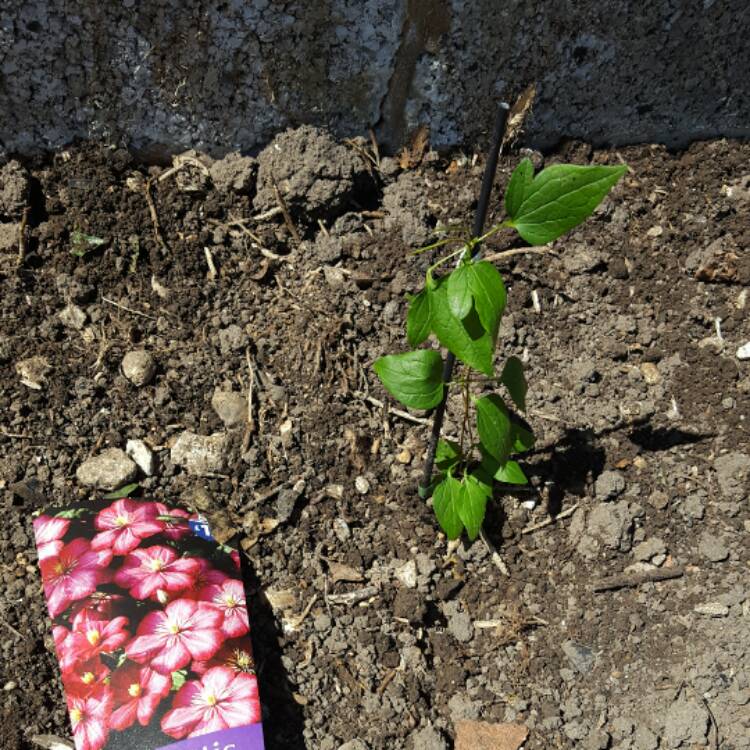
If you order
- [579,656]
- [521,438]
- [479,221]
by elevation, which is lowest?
[579,656]

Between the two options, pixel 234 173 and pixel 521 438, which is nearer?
pixel 521 438

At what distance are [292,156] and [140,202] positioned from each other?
37 centimetres

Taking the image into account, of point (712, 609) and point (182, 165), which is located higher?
point (182, 165)

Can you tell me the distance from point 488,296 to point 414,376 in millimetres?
315

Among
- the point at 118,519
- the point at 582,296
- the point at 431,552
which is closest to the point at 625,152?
the point at 582,296

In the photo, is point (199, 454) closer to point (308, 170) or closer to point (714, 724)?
point (308, 170)

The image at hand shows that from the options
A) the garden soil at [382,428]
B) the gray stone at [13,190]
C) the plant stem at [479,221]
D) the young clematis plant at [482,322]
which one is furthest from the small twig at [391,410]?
the gray stone at [13,190]

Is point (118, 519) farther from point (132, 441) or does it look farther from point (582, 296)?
point (582, 296)

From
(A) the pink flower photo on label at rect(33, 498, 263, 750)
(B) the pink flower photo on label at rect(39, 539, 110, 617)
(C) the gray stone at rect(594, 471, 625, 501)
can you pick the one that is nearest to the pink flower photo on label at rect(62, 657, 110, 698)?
(A) the pink flower photo on label at rect(33, 498, 263, 750)

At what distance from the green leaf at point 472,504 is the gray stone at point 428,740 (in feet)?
1.31

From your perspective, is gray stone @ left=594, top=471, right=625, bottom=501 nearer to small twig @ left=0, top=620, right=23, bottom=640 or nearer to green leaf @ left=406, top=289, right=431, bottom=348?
green leaf @ left=406, top=289, right=431, bottom=348

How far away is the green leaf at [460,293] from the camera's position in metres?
1.17

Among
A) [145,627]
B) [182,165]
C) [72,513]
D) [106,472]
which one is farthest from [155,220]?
[145,627]

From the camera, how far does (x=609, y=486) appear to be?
71.4 inches
